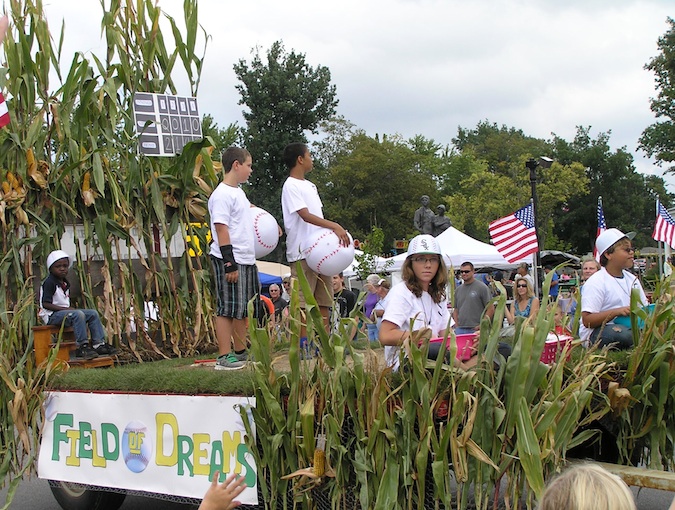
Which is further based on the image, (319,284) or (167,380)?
(319,284)

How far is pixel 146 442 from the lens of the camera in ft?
15.7

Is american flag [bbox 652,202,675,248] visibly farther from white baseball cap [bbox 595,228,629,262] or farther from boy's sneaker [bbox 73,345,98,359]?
boy's sneaker [bbox 73,345,98,359]

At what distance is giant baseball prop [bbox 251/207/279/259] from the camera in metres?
6.44

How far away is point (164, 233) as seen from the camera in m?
7.05

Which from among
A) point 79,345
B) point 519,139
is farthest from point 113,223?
point 519,139

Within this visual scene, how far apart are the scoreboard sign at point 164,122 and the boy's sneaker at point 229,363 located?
2.30 metres

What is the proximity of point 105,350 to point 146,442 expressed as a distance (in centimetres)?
167

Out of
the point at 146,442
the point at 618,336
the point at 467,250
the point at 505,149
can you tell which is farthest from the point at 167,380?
the point at 505,149

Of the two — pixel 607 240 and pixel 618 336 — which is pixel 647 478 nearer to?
pixel 618 336

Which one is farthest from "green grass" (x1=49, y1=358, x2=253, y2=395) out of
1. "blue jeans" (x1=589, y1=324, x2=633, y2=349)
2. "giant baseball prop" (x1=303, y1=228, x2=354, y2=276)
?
"blue jeans" (x1=589, y1=324, x2=633, y2=349)

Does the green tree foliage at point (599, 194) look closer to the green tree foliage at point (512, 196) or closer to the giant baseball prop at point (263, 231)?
the green tree foliage at point (512, 196)

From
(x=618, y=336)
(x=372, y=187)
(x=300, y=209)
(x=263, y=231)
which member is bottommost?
(x=618, y=336)

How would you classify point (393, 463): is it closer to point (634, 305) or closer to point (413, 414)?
point (413, 414)

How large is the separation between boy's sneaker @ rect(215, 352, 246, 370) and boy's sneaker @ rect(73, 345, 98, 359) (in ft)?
3.85
